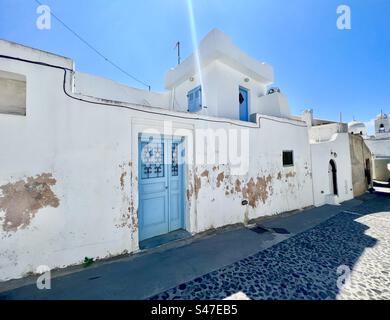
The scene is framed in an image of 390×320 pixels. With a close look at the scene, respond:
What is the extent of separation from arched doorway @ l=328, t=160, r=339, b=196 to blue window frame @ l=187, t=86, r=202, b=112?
7.45 metres

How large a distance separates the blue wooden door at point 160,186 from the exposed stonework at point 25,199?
1656 millimetres

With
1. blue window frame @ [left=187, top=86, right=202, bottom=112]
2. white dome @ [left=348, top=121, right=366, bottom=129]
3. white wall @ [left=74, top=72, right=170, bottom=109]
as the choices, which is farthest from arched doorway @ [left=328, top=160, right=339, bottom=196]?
white dome @ [left=348, top=121, right=366, bottom=129]

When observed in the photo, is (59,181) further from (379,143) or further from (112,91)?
(379,143)

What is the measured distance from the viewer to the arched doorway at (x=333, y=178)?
888cm

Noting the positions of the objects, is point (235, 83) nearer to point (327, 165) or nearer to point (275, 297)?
point (327, 165)

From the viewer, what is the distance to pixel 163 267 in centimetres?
315

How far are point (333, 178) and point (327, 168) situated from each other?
0.89 meters

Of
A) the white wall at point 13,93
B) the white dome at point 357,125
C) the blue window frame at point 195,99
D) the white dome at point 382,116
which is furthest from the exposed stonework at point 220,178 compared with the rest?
the white dome at point 382,116

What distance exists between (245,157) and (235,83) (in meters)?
3.57

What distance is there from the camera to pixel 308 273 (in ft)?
9.78

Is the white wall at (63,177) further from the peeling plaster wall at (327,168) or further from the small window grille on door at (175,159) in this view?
the peeling plaster wall at (327,168)

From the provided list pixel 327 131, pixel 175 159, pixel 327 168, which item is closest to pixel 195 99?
pixel 175 159

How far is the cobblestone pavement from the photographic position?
251 cm
